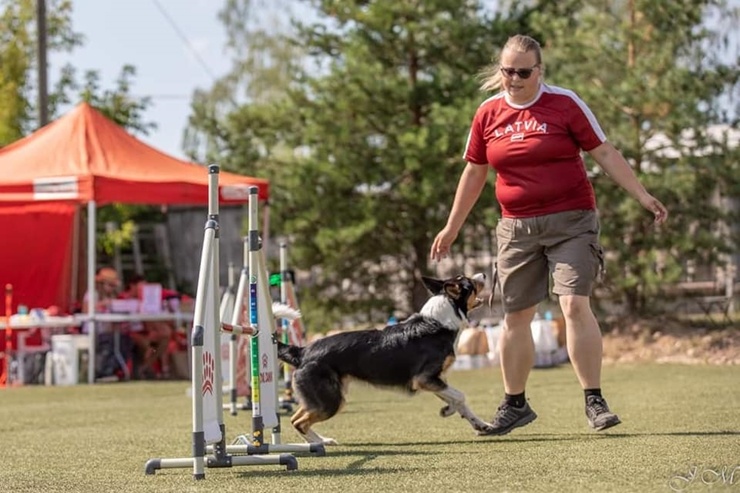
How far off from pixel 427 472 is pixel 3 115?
2048 centimetres

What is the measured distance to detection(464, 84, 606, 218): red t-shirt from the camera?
596cm

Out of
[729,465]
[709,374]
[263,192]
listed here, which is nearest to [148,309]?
[263,192]

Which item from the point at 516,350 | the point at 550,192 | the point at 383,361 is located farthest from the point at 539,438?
the point at 550,192

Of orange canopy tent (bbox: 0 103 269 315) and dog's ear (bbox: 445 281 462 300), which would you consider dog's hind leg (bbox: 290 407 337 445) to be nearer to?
dog's ear (bbox: 445 281 462 300)

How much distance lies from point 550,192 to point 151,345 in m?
10.2

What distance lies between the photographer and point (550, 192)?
19.6ft

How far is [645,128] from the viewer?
51.5ft

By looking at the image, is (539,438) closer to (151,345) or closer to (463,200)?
(463,200)

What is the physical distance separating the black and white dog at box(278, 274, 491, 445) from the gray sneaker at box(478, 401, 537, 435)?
4 centimetres

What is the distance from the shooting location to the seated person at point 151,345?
15.4m

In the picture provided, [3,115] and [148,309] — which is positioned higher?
[3,115]

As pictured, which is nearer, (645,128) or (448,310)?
(448,310)

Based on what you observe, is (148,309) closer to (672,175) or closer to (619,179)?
(672,175)

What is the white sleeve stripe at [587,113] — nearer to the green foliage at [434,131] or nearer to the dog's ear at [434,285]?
the dog's ear at [434,285]
